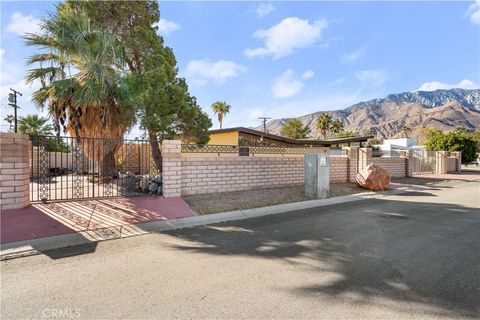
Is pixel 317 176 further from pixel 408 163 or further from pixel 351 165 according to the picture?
pixel 408 163

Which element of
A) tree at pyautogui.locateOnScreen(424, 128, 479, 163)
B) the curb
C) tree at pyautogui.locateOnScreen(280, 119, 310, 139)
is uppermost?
tree at pyautogui.locateOnScreen(280, 119, 310, 139)

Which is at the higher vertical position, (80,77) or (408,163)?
(80,77)

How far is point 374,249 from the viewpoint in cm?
455

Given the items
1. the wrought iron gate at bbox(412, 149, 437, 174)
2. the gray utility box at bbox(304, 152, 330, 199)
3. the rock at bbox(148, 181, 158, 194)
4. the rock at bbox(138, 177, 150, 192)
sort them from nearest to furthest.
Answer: the rock at bbox(148, 181, 158, 194) → the rock at bbox(138, 177, 150, 192) → the gray utility box at bbox(304, 152, 330, 199) → the wrought iron gate at bbox(412, 149, 437, 174)

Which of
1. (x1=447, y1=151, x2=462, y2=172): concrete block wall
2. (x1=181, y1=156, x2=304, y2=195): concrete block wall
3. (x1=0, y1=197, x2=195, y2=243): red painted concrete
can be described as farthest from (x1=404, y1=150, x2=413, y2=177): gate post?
(x1=0, y1=197, x2=195, y2=243): red painted concrete

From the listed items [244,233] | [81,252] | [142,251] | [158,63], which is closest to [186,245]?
[142,251]

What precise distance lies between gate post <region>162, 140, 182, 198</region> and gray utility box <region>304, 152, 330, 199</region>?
490 centimetres

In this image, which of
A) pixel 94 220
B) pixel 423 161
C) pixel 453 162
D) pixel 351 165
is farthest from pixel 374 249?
→ pixel 453 162

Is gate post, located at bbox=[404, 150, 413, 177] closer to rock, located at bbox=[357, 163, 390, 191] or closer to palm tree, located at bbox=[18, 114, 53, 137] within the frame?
rock, located at bbox=[357, 163, 390, 191]

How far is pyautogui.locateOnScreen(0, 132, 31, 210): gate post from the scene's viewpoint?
602cm

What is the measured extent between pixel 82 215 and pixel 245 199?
4644mm

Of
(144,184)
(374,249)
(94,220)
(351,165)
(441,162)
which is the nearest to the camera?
(374,249)

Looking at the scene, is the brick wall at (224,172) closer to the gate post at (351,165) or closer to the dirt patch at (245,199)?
the dirt patch at (245,199)

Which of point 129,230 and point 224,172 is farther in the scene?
point 224,172
